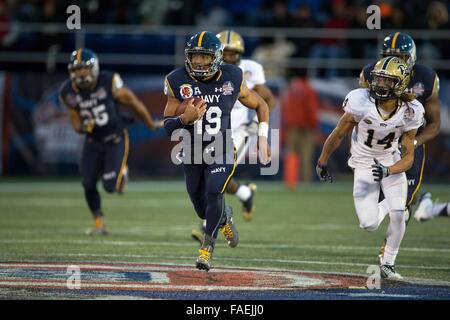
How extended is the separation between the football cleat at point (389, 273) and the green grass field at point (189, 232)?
0.21 meters

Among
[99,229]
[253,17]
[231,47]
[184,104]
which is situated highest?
[253,17]

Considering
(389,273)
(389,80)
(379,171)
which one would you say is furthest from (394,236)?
(389,80)

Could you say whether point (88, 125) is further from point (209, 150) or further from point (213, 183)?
point (213, 183)

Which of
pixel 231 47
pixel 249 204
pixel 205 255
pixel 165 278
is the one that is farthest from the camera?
pixel 249 204

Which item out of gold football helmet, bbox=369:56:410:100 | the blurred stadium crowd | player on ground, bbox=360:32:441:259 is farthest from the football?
the blurred stadium crowd

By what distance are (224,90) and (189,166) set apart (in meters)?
0.67

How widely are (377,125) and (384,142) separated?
0.71ft

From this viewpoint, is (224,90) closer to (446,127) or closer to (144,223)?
(144,223)

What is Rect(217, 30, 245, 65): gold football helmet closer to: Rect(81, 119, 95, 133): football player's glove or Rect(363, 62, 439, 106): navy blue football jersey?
Rect(81, 119, 95, 133): football player's glove

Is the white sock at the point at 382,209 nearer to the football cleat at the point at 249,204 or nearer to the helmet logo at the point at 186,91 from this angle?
the helmet logo at the point at 186,91

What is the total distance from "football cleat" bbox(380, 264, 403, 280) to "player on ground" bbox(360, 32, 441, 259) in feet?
3.48

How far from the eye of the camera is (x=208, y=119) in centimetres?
759

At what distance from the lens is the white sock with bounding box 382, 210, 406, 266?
720 centimetres
